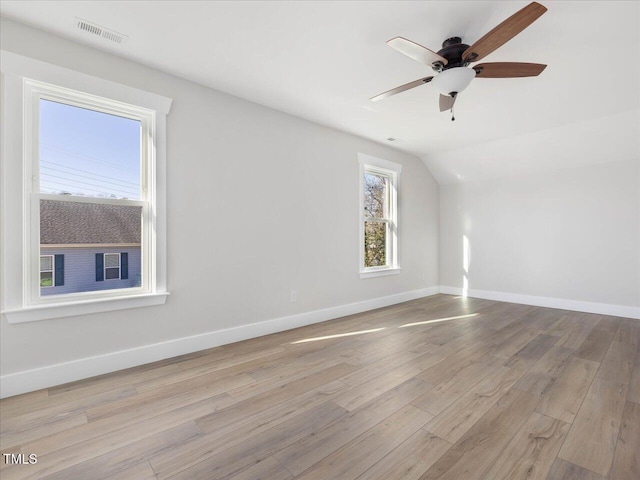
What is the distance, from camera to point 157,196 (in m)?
2.72

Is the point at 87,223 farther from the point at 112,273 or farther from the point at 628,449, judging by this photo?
the point at 628,449

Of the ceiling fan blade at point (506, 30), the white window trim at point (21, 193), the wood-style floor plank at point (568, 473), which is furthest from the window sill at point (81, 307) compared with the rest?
the ceiling fan blade at point (506, 30)

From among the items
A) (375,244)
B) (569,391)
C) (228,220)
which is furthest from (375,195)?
→ (569,391)

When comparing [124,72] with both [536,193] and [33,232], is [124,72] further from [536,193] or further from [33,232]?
[536,193]

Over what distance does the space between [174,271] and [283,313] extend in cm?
134

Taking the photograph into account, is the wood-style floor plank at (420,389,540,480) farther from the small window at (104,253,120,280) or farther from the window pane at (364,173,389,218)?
the window pane at (364,173,389,218)

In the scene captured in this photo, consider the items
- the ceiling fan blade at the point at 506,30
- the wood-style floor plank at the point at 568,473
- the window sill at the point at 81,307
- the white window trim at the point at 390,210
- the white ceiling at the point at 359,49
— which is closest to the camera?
the wood-style floor plank at the point at 568,473

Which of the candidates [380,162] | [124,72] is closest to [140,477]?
[124,72]

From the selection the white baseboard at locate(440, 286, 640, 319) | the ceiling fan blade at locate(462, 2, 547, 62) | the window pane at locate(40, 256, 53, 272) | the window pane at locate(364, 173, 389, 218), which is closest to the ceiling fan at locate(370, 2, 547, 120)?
the ceiling fan blade at locate(462, 2, 547, 62)

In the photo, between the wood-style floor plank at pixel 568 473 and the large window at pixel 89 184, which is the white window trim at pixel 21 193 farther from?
the wood-style floor plank at pixel 568 473

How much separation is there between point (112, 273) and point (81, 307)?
13.8 inches

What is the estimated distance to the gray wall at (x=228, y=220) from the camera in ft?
7.69

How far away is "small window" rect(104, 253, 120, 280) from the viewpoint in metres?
2.58

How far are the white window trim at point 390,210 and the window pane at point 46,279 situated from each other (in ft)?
11.2
